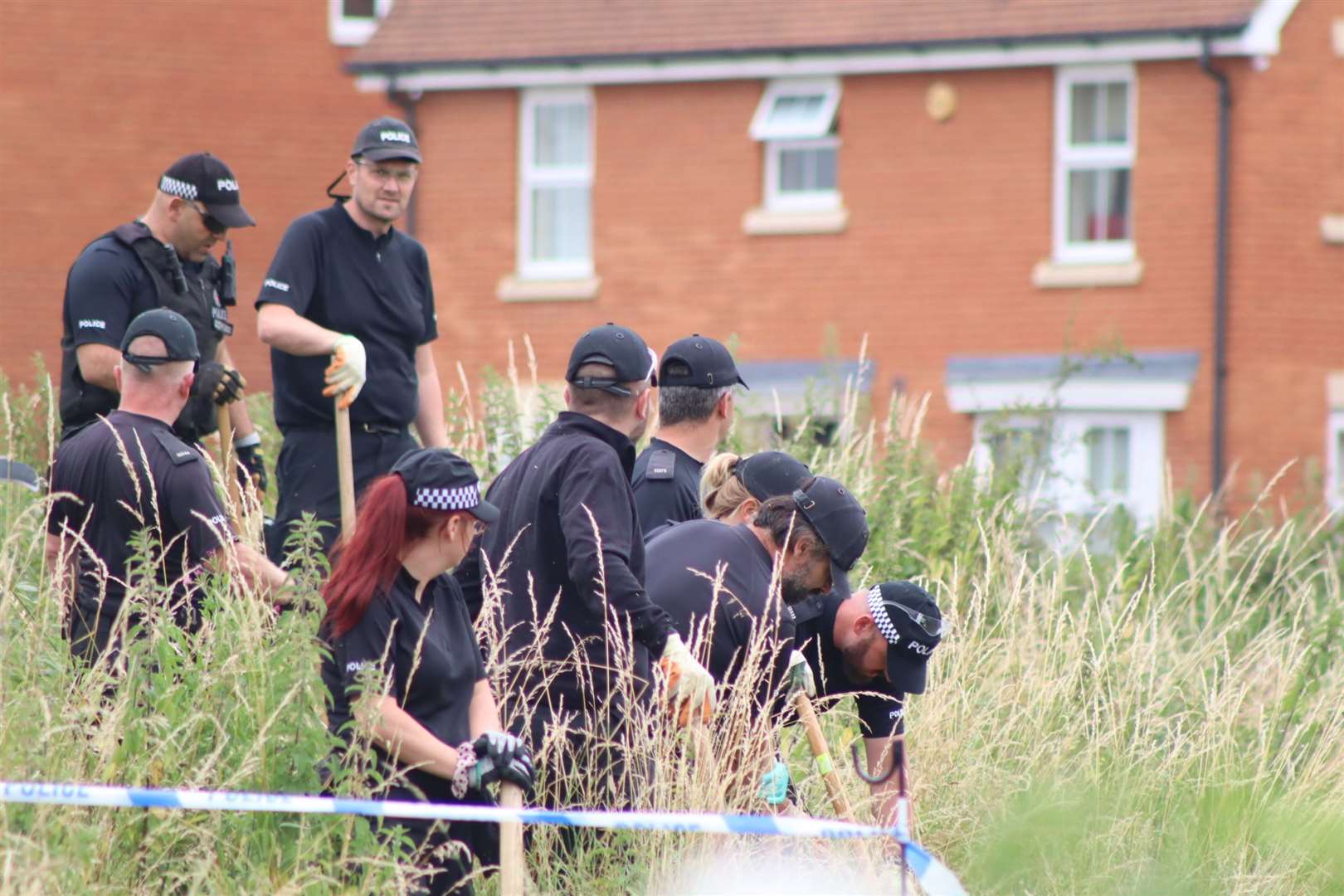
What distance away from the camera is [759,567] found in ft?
19.9

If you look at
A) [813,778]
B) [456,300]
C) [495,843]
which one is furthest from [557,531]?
[456,300]

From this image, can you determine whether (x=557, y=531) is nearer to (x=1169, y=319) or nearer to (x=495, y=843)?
(x=495, y=843)

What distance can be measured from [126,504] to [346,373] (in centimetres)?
119

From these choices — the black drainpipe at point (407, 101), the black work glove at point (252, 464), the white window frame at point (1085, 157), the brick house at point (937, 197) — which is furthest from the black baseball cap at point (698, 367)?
the black drainpipe at point (407, 101)

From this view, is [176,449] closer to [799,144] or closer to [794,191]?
[799,144]

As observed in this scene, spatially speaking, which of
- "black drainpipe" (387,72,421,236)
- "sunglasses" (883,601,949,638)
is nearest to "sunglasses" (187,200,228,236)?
"sunglasses" (883,601,949,638)

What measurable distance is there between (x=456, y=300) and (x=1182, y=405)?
7.33 m

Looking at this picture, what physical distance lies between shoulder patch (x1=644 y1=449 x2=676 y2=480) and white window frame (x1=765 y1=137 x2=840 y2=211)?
13864 mm

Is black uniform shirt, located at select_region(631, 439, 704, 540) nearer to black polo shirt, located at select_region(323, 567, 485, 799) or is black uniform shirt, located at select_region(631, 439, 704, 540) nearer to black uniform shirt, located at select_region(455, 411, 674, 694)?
black uniform shirt, located at select_region(455, 411, 674, 694)

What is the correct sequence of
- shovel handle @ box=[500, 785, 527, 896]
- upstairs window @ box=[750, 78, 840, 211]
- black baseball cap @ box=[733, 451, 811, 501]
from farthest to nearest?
upstairs window @ box=[750, 78, 840, 211], black baseball cap @ box=[733, 451, 811, 501], shovel handle @ box=[500, 785, 527, 896]

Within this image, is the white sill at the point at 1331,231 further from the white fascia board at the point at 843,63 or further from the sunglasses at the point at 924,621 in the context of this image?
the sunglasses at the point at 924,621

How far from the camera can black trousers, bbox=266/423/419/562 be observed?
7.32 meters

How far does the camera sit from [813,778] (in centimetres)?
712

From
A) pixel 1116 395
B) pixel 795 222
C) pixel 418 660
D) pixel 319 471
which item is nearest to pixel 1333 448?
pixel 1116 395
